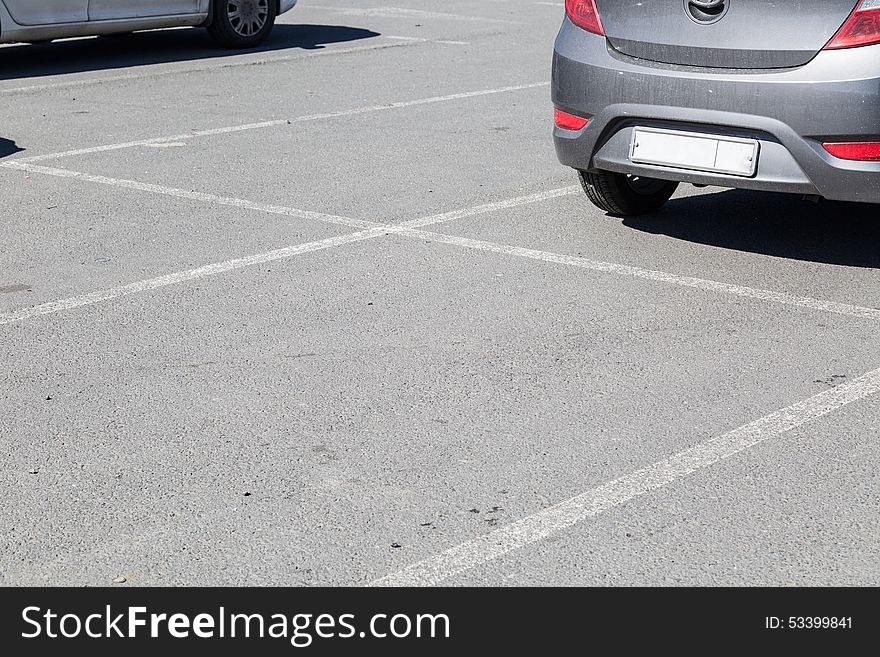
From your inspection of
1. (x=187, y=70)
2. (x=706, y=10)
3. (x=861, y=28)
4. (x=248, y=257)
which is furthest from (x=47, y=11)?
(x=861, y=28)

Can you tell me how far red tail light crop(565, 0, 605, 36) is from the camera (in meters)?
6.18

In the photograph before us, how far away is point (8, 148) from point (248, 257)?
3.27 metres

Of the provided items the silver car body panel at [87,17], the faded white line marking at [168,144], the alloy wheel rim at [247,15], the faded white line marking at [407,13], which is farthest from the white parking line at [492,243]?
the faded white line marking at [407,13]

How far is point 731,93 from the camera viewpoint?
18.6 ft

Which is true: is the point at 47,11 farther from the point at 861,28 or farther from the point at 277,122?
the point at 861,28

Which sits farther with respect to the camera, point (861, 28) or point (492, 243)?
point (492, 243)

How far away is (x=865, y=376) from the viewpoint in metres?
4.68

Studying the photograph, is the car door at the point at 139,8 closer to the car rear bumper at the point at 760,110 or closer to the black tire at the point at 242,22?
the black tire at the point at 242,22

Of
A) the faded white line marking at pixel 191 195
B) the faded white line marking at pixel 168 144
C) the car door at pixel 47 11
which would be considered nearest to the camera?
the faded white line marking at pixel 191 195

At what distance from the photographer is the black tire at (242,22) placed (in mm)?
13336

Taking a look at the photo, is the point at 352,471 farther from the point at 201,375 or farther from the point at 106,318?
the point at 106,318

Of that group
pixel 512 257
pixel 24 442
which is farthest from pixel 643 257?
pixel 24 442

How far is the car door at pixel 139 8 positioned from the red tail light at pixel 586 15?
6.98 meters

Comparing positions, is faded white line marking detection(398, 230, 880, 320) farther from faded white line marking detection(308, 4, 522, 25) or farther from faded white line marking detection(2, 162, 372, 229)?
faded white line marking detection(308, 4, 522, 25)
